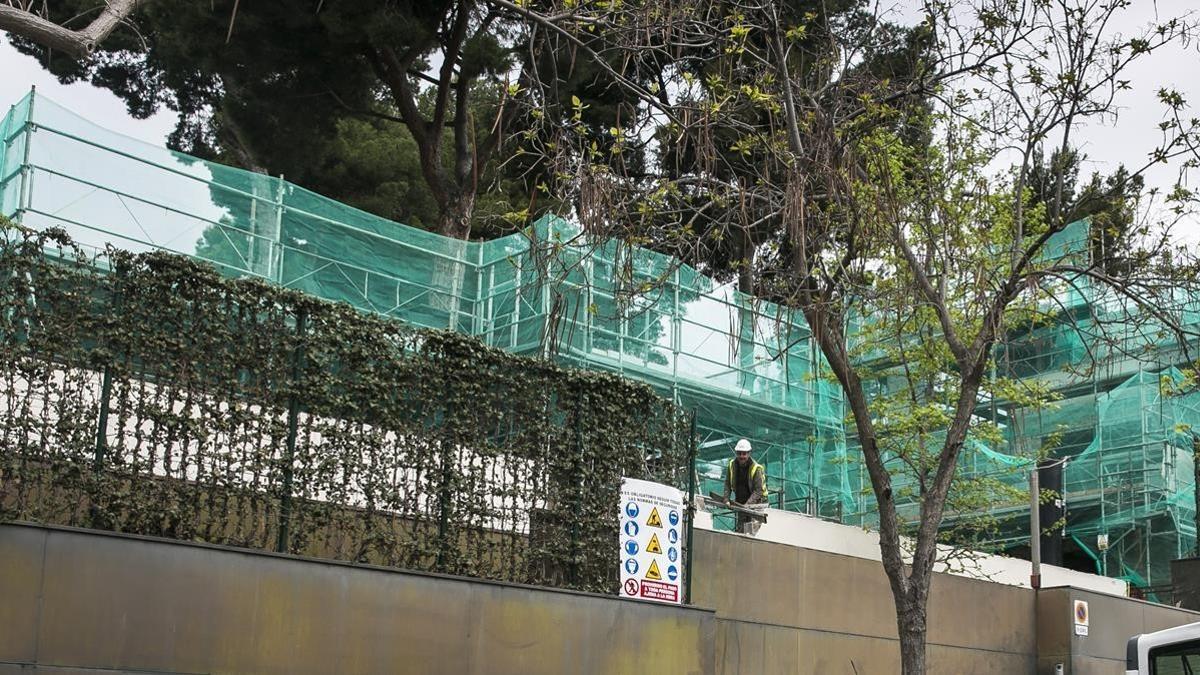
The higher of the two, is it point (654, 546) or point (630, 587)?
point (654, 546)

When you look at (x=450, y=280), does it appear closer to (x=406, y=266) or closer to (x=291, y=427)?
(x=406, y=266)

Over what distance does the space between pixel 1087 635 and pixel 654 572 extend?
863cm

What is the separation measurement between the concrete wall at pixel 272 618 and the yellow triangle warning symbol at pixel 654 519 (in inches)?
31.0

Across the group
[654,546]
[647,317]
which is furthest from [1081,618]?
[654,546]

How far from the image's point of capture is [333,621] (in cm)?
1007

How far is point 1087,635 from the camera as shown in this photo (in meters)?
18.3

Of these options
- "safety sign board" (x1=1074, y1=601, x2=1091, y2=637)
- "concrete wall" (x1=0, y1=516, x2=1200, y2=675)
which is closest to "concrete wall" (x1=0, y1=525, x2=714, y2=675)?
"concrete wall" (x1=0, y1=516, x2=1200, y2=675)

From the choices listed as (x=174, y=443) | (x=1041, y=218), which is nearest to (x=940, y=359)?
(x=1041, y=218)

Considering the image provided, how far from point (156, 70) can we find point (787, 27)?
19.8 metres

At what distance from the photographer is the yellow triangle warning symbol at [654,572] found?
12514 mm

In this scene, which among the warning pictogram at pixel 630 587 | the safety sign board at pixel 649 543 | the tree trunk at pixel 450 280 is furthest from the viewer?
the tree trunk at pixel 450 280

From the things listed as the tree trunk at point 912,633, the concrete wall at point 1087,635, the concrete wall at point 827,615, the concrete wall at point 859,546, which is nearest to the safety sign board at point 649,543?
the concrete wall at point 827,615

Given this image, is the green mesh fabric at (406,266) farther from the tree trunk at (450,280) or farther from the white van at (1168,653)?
the white van at (1168,653)

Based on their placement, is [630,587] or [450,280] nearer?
[630,587]
